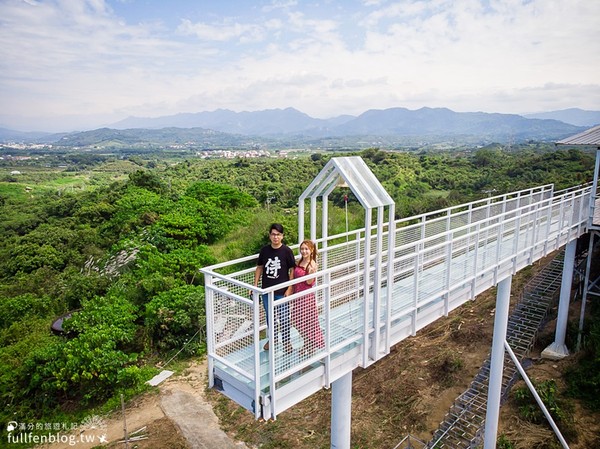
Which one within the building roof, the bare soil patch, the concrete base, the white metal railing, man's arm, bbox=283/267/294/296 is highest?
the building roof

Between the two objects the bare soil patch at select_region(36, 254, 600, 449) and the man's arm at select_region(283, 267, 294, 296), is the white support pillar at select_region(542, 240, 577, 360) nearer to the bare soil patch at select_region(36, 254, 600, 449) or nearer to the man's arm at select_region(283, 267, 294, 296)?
the bare soil patch at select_region(36, 254, 600, 449)

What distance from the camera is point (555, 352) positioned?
1345 centimetres

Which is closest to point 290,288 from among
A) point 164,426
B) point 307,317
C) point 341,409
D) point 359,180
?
point 307,317

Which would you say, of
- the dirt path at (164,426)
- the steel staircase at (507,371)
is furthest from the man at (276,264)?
the steel staircase at (507,371)

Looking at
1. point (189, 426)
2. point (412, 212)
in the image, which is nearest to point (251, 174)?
point (412, 212)

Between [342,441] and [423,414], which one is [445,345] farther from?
[342,441]

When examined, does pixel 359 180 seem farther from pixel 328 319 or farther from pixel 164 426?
pixel 164 426

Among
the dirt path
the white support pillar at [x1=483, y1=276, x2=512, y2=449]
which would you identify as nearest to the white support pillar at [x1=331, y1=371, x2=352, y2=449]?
the white support pillar at [x1=483, y1=276, x2=512, y2=449]

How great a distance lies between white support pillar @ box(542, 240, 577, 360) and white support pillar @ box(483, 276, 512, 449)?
434 cm

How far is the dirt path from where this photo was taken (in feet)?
34.6

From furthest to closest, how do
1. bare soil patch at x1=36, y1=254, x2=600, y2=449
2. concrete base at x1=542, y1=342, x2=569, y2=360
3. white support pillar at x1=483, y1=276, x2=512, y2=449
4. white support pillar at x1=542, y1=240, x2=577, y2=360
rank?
concrete base at x1=542, y1=342, x2=569, y2=360 < white support pillar at x1=542, y1=240, x2=577, y2=360 < bare soil patch at x1=36, y1=254, x2=600, y2=449 < white support pillar at x1=483, y1=276, x2=512, y2=449

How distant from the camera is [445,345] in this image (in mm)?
14758

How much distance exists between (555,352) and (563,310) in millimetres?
1475

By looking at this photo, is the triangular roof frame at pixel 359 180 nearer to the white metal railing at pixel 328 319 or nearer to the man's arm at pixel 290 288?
the white metal railing at pixel 328 319
